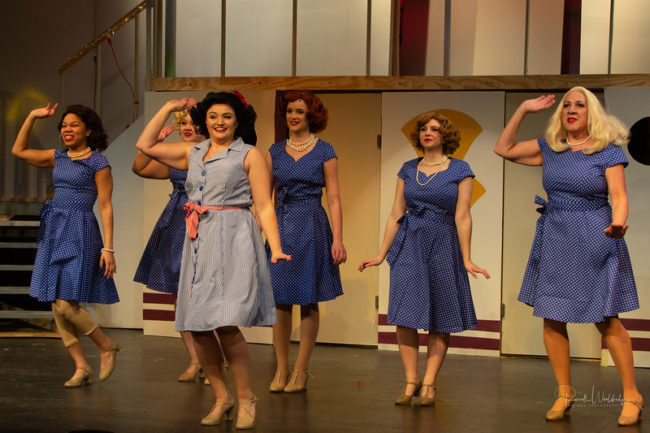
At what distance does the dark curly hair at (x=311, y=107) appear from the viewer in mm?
4715

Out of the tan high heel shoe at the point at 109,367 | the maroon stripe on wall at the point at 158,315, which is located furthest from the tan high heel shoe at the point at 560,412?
the maroon stripe on wall at the point at 158,315

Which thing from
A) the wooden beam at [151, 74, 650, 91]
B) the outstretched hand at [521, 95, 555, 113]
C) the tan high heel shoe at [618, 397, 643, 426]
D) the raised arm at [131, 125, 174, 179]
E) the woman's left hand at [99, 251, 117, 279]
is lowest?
the tan high heel shoe at [618, 397, 643, 426]

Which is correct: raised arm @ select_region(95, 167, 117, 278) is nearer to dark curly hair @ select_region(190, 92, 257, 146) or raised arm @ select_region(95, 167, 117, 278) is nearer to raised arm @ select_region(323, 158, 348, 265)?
dark curly hair @ select_region(190, 92, 257, 146)

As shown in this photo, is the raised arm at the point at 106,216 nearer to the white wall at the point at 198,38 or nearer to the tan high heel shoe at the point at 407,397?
the tan high heel shoe at the point at 407,397

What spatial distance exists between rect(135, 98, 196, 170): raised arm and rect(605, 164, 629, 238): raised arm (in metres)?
1.93

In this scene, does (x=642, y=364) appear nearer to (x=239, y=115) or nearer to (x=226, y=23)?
(x=239, y=115)

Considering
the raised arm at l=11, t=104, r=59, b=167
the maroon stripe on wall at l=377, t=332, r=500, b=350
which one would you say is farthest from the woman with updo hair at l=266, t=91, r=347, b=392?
the maroon stripe on wall at l=377, t=332, r=500, b=350

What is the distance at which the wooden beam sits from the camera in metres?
6.13

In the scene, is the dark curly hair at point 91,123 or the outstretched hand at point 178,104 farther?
the dark curly hair at point 91,123

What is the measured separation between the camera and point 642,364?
6023 mm

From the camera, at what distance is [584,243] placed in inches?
155

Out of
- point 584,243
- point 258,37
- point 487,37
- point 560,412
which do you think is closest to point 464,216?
point 584,243

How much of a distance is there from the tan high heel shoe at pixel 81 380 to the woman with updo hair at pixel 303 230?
1.02 m

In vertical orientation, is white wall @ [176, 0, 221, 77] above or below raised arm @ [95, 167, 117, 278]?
above
